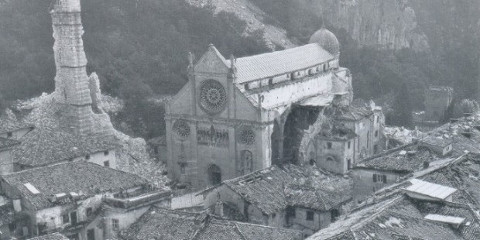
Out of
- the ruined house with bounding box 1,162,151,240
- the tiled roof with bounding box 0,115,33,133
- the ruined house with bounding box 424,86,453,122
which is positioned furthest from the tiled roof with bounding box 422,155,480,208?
the ruined house with bounding box 424,86,453,122

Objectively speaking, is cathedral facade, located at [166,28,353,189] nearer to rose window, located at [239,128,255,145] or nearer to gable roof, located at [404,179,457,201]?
rose window, located at [239,128,255,145]

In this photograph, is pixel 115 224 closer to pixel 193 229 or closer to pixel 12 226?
pixel 193 229

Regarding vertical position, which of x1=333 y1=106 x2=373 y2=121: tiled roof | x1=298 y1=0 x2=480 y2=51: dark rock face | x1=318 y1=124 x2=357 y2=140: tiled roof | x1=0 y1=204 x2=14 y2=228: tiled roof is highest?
x1=298 y1=0 x2=480 y2=51: dark rock face

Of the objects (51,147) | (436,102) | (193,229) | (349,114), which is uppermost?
(349,114)

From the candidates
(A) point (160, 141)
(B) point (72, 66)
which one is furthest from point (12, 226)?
(A) point (160, 141)

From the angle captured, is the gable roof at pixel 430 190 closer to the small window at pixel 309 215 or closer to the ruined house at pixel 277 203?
the ruined house at pixel 277 203
